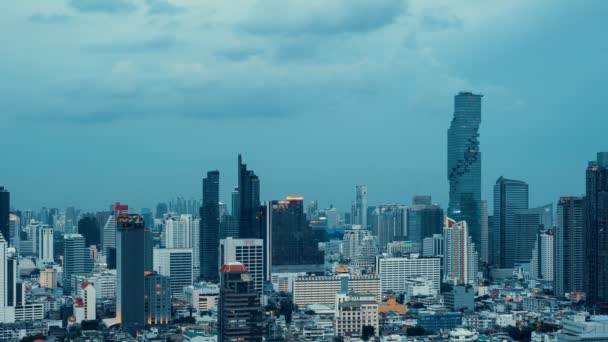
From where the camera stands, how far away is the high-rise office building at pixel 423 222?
175ft

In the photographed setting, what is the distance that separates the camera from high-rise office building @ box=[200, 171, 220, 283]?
4275 centimetres

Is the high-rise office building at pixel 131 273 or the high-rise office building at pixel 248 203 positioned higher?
the high-rise office building at pixel 248 203

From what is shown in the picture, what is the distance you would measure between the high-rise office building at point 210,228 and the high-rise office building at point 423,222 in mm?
10057

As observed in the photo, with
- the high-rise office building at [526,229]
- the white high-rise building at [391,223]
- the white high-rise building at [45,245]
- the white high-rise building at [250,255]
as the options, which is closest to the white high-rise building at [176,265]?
the white high-rise building at [250,255]

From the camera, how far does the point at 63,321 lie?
1170 inches

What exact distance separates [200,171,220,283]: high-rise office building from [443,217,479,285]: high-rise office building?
8.70 metres

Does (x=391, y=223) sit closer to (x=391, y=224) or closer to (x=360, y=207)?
(x=391, y=224)

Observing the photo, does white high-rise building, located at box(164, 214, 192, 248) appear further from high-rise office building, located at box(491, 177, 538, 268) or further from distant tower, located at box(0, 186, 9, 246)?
high-rise office building, located at box(491, 177, 538, 268)

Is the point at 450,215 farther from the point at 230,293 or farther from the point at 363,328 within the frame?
the point at 230,293

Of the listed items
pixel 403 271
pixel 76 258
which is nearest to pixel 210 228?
pixel 76 258

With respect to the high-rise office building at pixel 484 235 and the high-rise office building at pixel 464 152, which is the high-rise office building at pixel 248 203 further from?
the high-rise office building at pixel 464 152

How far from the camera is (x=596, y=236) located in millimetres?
33938

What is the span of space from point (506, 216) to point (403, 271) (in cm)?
1321

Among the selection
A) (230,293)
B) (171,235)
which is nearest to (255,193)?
(171,235)
